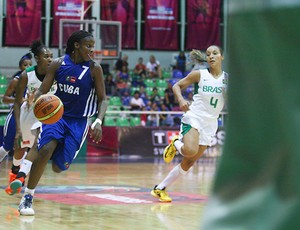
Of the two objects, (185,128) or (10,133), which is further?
(10,133)

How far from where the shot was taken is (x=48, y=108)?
256 inches

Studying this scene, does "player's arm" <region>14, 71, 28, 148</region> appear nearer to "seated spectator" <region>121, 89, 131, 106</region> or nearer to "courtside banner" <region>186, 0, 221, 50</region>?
"seated spectator" <region>121, 89, 131, 106</region>

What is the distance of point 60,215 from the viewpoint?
704cm

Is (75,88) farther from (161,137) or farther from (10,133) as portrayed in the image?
(161,137)

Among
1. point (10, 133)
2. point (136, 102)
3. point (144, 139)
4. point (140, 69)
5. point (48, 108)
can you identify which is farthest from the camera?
point (140, 69)

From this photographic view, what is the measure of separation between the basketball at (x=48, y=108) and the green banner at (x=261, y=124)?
Answer: 5.32 metres

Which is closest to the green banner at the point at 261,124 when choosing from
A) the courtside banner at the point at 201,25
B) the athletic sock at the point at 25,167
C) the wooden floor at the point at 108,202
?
the wooden floor at the point at 108,202

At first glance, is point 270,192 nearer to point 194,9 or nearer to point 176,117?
point 176,117

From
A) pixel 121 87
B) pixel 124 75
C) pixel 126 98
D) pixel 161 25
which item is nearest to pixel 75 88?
pixel 126 98

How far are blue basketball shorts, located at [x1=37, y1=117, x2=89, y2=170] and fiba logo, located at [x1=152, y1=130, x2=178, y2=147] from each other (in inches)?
476

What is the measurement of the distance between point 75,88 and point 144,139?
1212 cm

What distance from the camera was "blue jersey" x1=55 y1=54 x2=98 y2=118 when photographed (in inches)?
282

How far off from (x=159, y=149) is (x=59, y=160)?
1257cm

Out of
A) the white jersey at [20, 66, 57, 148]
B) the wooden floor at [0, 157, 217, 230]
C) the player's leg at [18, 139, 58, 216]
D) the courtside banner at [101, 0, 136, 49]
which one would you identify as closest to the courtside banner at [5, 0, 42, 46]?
the courtside banner at [101, 0, 136, 49]
